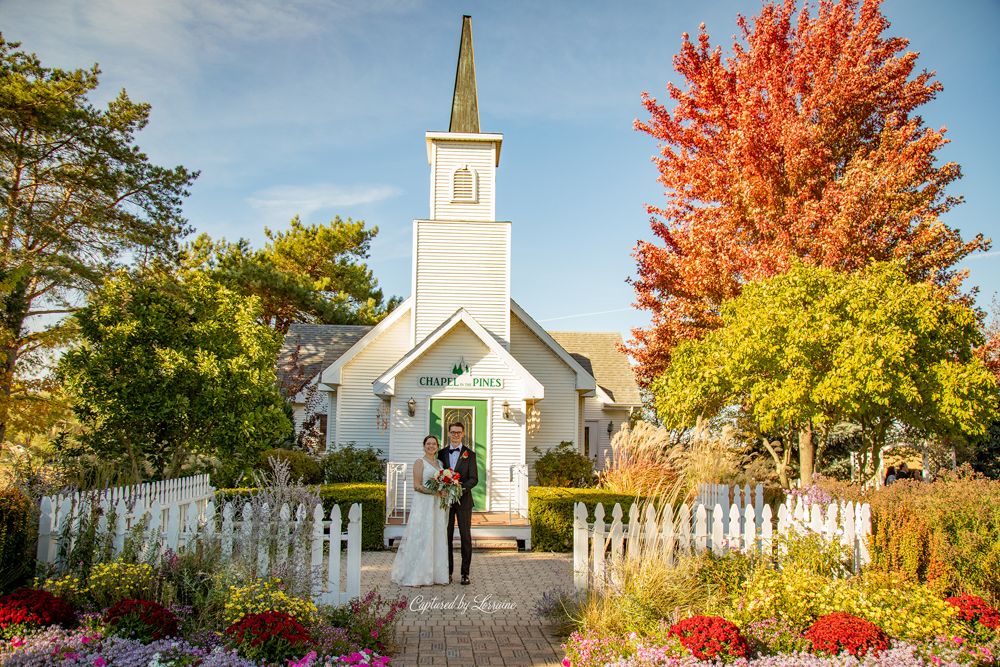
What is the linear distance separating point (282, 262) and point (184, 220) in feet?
50.8

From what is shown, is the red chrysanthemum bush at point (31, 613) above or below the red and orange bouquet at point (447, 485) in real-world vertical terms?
below

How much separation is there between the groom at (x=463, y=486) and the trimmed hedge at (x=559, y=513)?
9.74 ft

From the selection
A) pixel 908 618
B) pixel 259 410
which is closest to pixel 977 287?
pixel 908 618

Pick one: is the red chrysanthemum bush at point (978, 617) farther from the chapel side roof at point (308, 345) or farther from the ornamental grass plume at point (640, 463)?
the chapel side roof at point (308, 345)

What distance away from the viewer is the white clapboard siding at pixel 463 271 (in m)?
15.5

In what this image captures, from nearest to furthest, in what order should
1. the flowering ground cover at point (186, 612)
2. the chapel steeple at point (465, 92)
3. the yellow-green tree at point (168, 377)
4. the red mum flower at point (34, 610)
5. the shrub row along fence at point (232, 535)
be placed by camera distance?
the flowering ground cover at point (186, 612) < the red mum flower at point (34, 610) < the shrub row along fence at point (232, 535) < the yellow-green tree at point (168, 377) < the chapel steeple at point (465, 92)

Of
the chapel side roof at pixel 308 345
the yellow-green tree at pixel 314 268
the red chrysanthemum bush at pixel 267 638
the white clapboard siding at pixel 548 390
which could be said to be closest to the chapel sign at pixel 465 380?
the white clapboard siding at pixel 548 390

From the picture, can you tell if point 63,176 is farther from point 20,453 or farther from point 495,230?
point 495,230

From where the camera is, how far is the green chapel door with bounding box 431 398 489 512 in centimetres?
1411

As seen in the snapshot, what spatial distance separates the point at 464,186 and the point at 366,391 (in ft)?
18.1

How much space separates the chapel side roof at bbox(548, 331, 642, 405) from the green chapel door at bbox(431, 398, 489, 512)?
24.4 feet

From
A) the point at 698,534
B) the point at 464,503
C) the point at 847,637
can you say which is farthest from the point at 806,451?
the point at 847,637

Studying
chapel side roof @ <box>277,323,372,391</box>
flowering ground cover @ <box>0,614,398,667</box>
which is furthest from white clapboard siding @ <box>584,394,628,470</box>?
flowering ground cover @ <box>0,614,398,667</box>

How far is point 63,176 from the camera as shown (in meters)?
17.3
